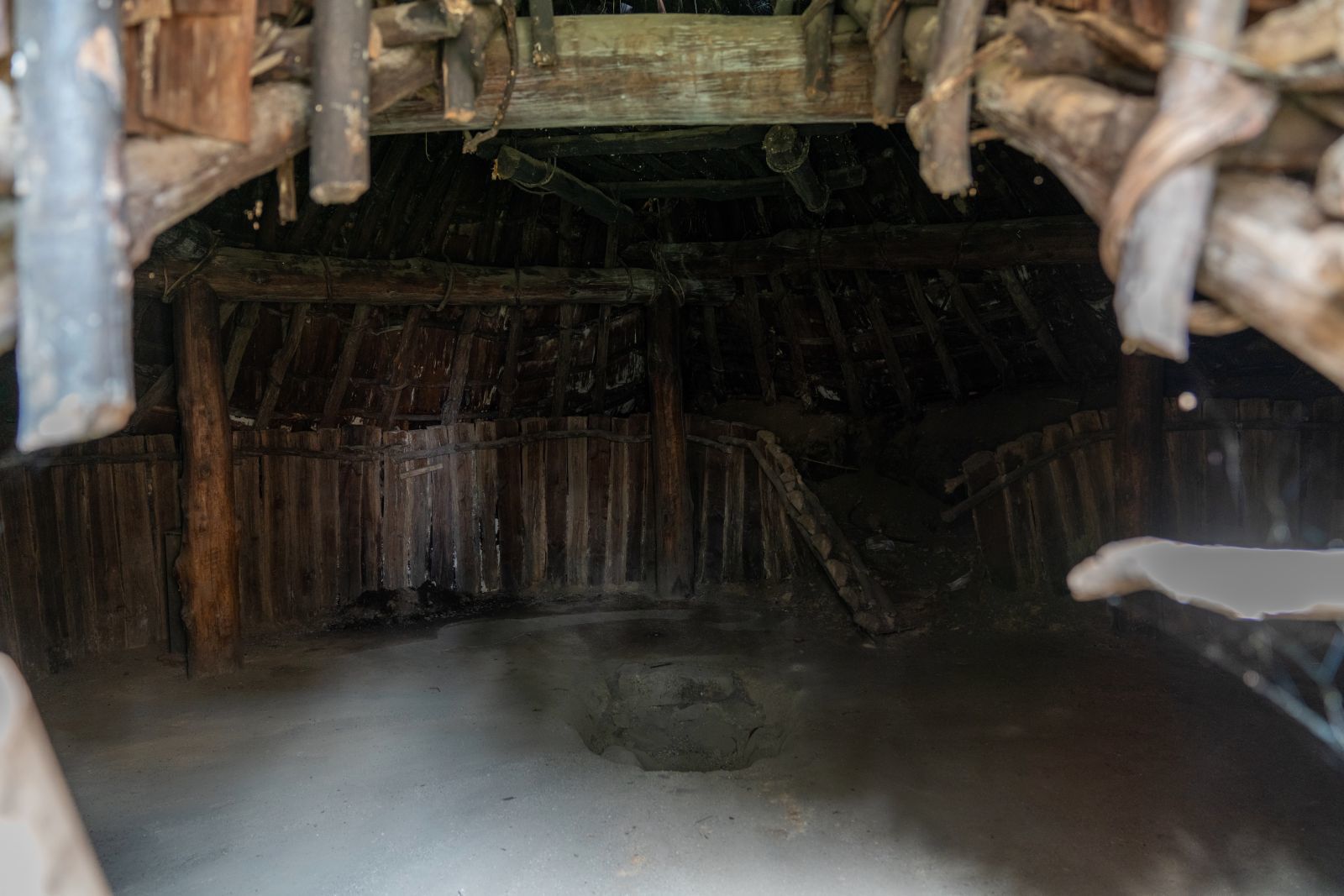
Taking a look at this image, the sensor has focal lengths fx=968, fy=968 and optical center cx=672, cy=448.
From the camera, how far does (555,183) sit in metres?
5.64

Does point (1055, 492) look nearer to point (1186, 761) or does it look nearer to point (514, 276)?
point (1186, 761)

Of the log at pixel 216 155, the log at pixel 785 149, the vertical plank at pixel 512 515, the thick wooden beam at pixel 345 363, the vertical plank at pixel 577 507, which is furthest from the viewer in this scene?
the vertical plank at pixel 577 507

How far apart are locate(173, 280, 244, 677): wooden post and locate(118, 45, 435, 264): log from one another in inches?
135

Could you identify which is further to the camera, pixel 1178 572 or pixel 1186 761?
pixel 1186 761

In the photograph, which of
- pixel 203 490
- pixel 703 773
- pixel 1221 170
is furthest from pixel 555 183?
pixel 1221 170

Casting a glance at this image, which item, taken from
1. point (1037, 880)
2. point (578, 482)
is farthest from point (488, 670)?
point (1037, 880)

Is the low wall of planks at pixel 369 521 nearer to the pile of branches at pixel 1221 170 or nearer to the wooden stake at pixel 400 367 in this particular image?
the wooden stake at pixel 400 367

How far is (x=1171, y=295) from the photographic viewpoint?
1749mm

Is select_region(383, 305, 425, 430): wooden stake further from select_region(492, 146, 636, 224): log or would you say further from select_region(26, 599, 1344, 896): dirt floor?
select_region(26, 599, 1344, 896): dirt floor

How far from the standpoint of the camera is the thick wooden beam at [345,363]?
648 cm

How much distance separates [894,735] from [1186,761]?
46.1 inches

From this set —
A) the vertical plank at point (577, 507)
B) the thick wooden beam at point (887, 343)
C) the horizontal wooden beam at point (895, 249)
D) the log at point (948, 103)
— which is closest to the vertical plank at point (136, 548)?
the vertical plank at point (577, 507)

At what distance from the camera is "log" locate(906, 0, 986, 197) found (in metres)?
2.22

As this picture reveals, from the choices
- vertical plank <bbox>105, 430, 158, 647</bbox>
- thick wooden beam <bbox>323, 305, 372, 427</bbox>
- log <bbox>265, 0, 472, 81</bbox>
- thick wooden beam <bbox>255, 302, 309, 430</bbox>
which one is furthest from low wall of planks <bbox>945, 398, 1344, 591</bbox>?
vertical plank <bbox>105, 430, 158, 647</bbox>
